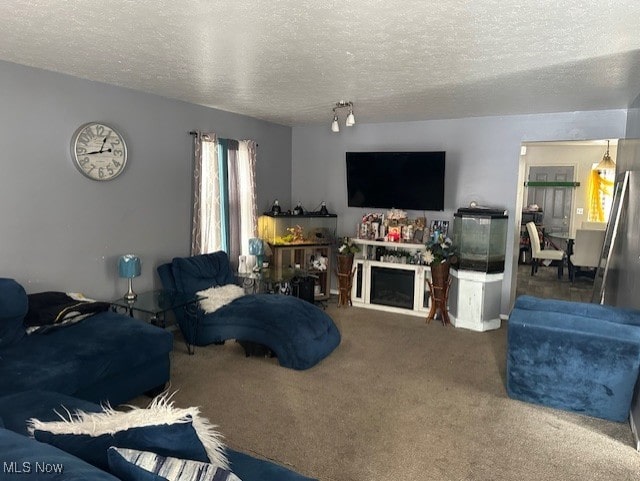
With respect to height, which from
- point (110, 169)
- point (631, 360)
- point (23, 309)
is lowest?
point (631, 360)

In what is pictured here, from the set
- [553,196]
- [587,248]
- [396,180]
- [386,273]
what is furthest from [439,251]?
[553,196]

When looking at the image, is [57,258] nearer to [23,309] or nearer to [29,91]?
[23,309]

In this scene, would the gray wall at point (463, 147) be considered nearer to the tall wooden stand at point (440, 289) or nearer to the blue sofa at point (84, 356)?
the tall wooden stand at point (440, 289)

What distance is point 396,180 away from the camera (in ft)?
19.0

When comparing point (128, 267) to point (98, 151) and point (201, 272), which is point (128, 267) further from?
point (98, 151)

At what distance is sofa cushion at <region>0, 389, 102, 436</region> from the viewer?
211cm

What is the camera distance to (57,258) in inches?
148

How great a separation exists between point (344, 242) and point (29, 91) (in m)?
3.66

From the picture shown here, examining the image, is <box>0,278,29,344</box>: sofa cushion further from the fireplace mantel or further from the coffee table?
the fireplace mantel

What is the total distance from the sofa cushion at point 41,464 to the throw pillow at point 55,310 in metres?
Answer: 2.10

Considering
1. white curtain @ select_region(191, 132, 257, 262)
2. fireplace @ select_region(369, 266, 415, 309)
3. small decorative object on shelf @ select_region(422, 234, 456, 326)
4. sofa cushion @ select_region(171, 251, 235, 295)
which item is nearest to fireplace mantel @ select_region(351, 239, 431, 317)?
fireplace @ select_region(369, 266, 415, 309)

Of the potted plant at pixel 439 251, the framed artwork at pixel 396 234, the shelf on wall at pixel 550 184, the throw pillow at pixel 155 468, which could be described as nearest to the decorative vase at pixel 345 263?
the framed artwork at pixel 396 234

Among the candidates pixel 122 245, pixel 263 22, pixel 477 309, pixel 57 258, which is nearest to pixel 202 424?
pixel 263 22

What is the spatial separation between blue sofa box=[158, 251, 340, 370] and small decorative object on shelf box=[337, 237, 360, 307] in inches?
61.8
